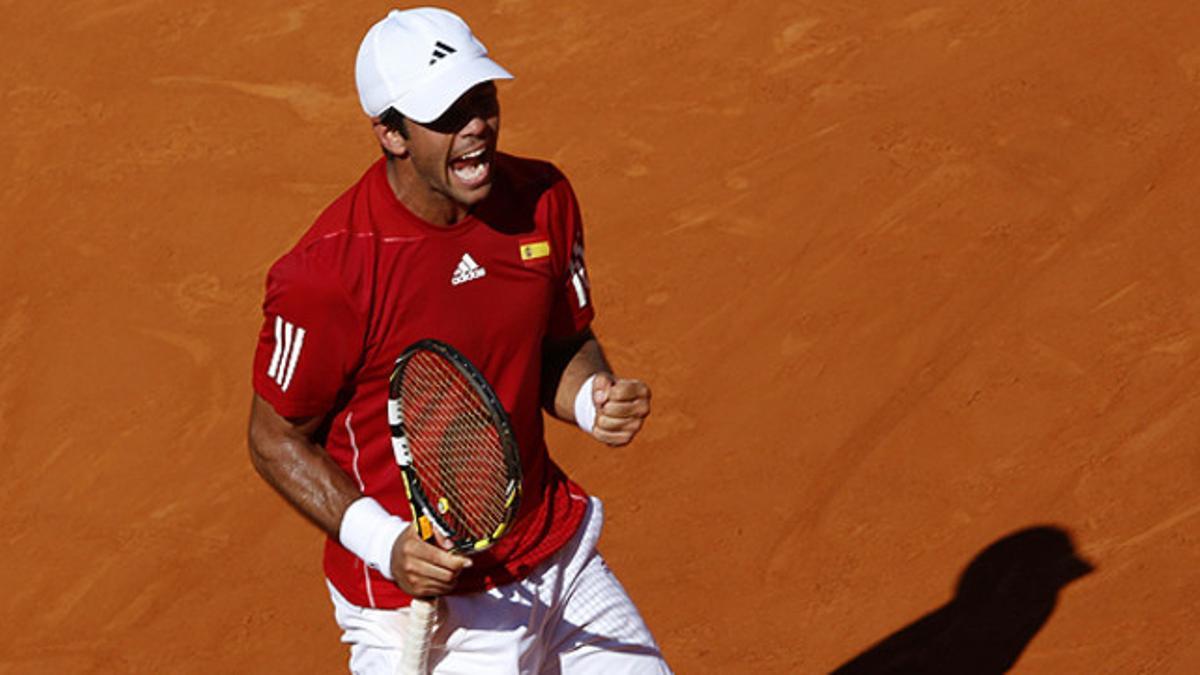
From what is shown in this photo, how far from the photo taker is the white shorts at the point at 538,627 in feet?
16.2

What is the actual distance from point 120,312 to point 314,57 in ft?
7.87

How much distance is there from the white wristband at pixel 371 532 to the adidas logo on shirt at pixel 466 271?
24.0 inches

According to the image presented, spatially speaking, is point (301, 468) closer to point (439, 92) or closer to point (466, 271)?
point (466, 271)

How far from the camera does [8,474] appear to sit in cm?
835

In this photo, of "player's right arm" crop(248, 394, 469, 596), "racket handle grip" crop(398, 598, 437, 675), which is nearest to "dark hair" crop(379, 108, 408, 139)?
"player's right arm" crop(248, 394, 469, 596)

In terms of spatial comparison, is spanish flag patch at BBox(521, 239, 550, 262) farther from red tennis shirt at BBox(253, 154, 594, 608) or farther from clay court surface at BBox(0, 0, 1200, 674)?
clay court surface at BBox(0, 0, 1200, 674)

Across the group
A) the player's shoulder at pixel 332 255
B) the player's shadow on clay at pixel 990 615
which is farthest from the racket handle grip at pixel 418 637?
the player's shadow on clay at pixel 990 615

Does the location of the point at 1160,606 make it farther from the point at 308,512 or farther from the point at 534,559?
the point at 308,512

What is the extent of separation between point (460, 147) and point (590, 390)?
0.81m

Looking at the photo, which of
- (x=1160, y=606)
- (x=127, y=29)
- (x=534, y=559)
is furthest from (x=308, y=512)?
(x=127, y=29)

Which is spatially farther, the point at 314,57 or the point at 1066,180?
the point at 314,57

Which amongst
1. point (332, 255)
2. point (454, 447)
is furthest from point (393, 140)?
point (454, 447)

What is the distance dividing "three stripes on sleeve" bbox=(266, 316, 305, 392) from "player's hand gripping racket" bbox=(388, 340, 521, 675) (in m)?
0.28

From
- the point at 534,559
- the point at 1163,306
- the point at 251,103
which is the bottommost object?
the point at 1163,306
